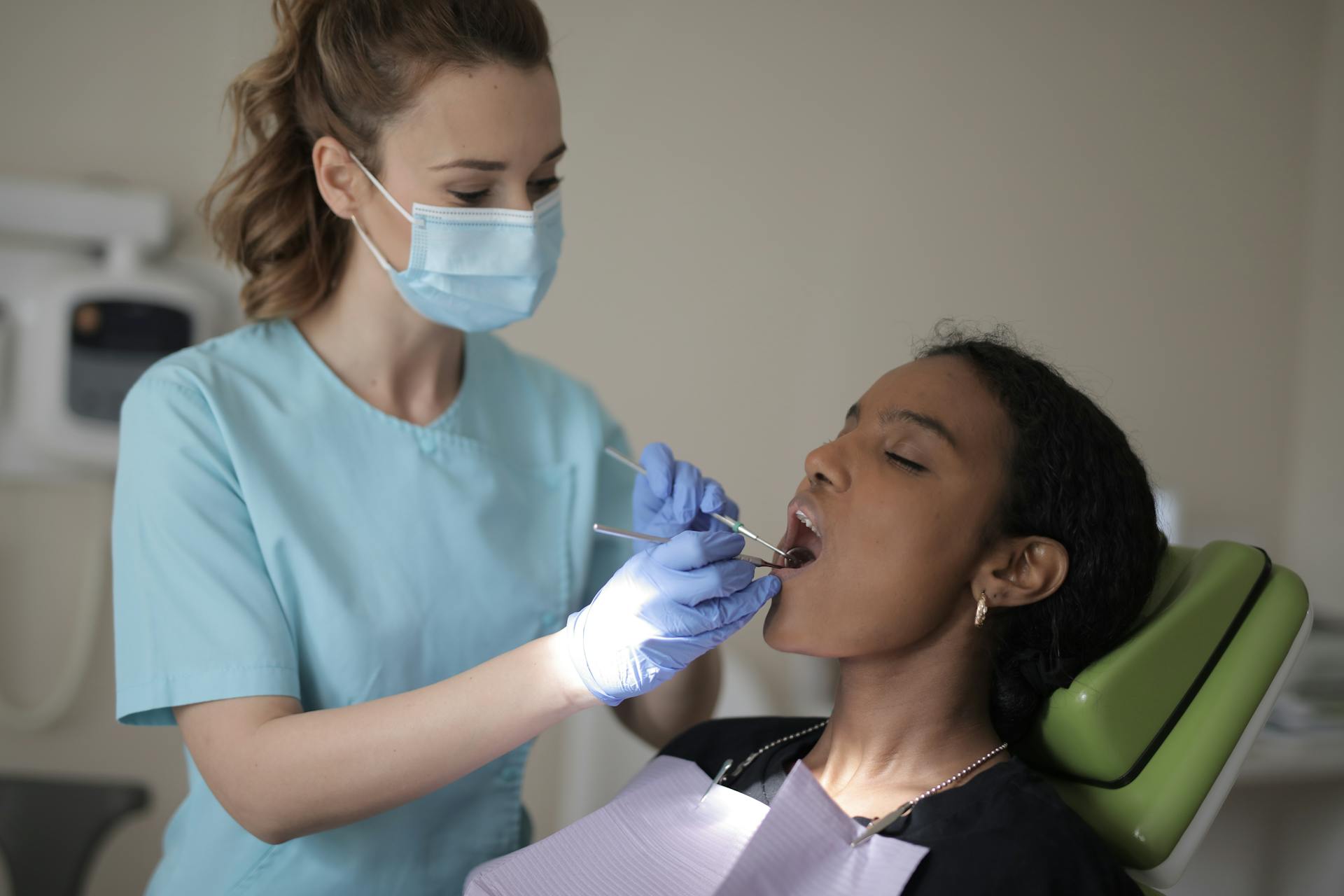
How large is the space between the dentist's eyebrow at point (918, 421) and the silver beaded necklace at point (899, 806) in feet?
1.10

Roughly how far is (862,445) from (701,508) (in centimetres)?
19

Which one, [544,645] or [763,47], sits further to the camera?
[763,47]

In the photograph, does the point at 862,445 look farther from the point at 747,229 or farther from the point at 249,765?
the point at 747,229

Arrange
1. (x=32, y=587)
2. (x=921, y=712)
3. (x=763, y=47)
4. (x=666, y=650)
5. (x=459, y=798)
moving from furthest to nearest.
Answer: (x=763, y=47)
(x=32, y=587)
(x=459, y=798)
(x=921, y=712)
(x=666, y=650)

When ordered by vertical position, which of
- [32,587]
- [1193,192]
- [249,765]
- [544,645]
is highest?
[1193,192]

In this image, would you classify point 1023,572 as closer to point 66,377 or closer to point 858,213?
point 858,213

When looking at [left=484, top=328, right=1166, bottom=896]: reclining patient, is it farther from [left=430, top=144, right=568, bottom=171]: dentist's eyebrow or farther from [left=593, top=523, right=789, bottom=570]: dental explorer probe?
[left=430, top=144, right=568, bottom=171]: dentist's eyebrow

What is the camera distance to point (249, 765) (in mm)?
1086

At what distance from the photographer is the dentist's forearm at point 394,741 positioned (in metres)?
1.06

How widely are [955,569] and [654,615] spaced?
13.2 inches

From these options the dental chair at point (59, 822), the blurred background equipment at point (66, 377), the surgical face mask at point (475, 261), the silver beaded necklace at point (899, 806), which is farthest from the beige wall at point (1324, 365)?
the dental chair at point (59, 822)

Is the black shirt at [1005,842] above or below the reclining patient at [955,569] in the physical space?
below

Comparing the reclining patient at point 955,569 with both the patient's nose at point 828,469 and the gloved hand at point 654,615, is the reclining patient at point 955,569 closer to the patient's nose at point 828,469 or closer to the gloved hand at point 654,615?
the patient's nose at point 828,469

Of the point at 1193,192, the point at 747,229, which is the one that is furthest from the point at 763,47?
the point at 1193,192
